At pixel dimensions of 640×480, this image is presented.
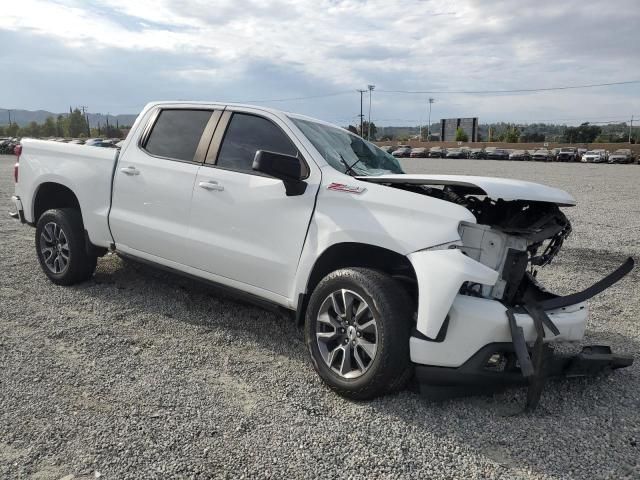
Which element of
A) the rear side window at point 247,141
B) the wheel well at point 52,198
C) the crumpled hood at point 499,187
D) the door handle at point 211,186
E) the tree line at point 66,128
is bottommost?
the wheel well at point 52,198

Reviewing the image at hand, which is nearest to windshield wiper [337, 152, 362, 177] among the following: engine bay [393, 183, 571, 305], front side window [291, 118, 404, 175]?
front side window [291, 118, 404, 175]

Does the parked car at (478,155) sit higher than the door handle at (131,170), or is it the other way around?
the door handle at (131,170)

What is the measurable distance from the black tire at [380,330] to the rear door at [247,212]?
481 millimetres

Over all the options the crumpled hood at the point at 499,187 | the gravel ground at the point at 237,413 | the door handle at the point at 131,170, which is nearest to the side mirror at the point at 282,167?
the crumpled hood at the point at 499,187

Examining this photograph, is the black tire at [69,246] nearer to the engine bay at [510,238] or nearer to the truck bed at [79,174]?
the truck bed at [79,174]

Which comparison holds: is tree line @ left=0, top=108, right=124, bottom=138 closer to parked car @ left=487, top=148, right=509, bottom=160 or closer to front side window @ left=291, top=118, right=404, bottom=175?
parked car @ left=487, top=148, right=509, bottom=160

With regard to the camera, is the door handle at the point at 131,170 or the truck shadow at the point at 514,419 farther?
the door handle at the point at 131,170

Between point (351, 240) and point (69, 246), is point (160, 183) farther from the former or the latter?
point (351, 240)

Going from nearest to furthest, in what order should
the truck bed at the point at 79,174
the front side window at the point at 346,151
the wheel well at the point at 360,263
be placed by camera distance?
the wheel well at the point at 360,263
the front side window at the point at 346,151
the truck bed at the point at 79,174

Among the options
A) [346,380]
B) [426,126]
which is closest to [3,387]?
[346,380]

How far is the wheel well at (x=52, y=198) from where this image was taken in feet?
18.4

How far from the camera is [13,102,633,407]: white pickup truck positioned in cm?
312

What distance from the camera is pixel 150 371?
376cm

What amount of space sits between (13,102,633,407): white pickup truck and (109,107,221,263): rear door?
0.5 inches
